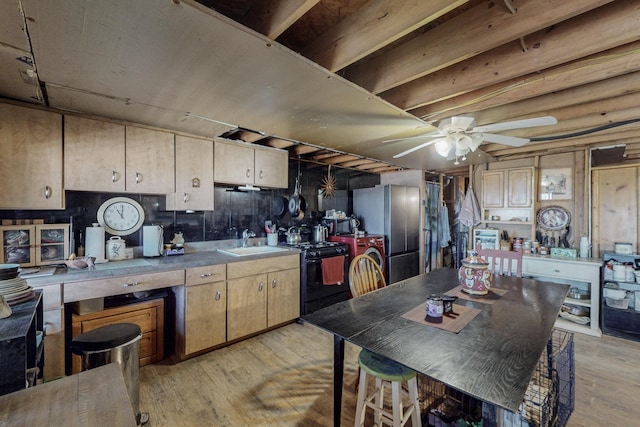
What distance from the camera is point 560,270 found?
10.6ft

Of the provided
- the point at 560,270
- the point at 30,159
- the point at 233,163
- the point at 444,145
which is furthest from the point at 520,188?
the point at 30,159

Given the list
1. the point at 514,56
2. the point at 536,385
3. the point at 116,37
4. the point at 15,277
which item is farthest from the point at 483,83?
the point at 15,277

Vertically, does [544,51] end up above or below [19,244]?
above

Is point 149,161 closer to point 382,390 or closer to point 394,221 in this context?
point 382,390

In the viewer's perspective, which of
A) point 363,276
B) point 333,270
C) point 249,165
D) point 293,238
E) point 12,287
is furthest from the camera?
point 293,238

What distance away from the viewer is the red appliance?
12.6 feet

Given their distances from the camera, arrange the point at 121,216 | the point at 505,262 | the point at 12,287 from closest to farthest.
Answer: the point at 12,287, the point at 121,216, the point at 505,262

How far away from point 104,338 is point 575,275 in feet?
15.0

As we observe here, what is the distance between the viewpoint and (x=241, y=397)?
78.7 inches

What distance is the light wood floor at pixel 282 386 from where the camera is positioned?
1804mm

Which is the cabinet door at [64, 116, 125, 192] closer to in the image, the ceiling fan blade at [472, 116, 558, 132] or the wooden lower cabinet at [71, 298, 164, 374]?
the wooden lower cabinet at [71, 298, 164, 374]

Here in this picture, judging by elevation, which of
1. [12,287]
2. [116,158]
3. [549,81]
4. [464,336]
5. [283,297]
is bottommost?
[283,297]

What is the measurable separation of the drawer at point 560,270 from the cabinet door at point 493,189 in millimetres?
940

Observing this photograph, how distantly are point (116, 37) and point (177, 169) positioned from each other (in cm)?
161
